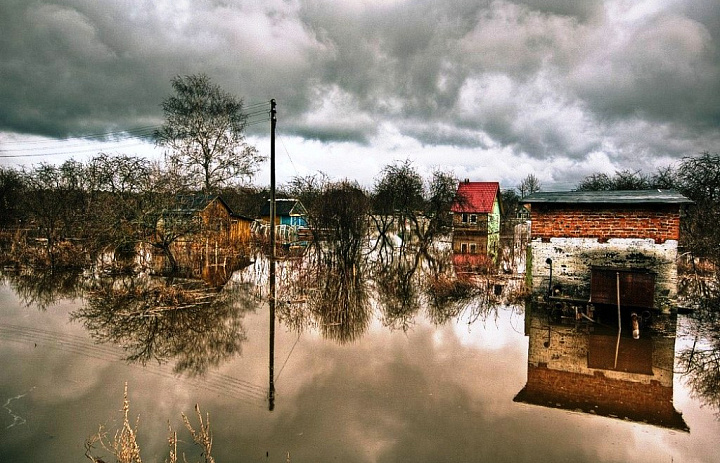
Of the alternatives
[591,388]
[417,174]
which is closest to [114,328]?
[591,388]

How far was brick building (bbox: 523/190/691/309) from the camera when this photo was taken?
388 inches

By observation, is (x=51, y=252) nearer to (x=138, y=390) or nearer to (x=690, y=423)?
(x=138, y=390)

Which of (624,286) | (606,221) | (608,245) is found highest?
(606,221)

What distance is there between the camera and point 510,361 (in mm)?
7211

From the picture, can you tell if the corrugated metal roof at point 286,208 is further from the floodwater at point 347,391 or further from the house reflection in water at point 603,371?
the house reflection in water at point 603,371

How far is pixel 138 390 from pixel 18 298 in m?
8.37

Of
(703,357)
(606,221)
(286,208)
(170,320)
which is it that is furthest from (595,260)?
(286,208)

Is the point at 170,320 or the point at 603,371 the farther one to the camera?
the point at 170,320

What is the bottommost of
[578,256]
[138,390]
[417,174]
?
[138,390]

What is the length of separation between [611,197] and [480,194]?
34.0 meters

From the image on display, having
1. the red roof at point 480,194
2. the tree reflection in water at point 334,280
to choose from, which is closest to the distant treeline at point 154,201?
the tree reflection in water at point 334,280

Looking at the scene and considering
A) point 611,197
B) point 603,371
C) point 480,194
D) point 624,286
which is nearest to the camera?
point 603,371

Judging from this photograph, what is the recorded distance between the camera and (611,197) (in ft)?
34.6

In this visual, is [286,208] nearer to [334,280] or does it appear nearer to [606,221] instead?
[334,280]
